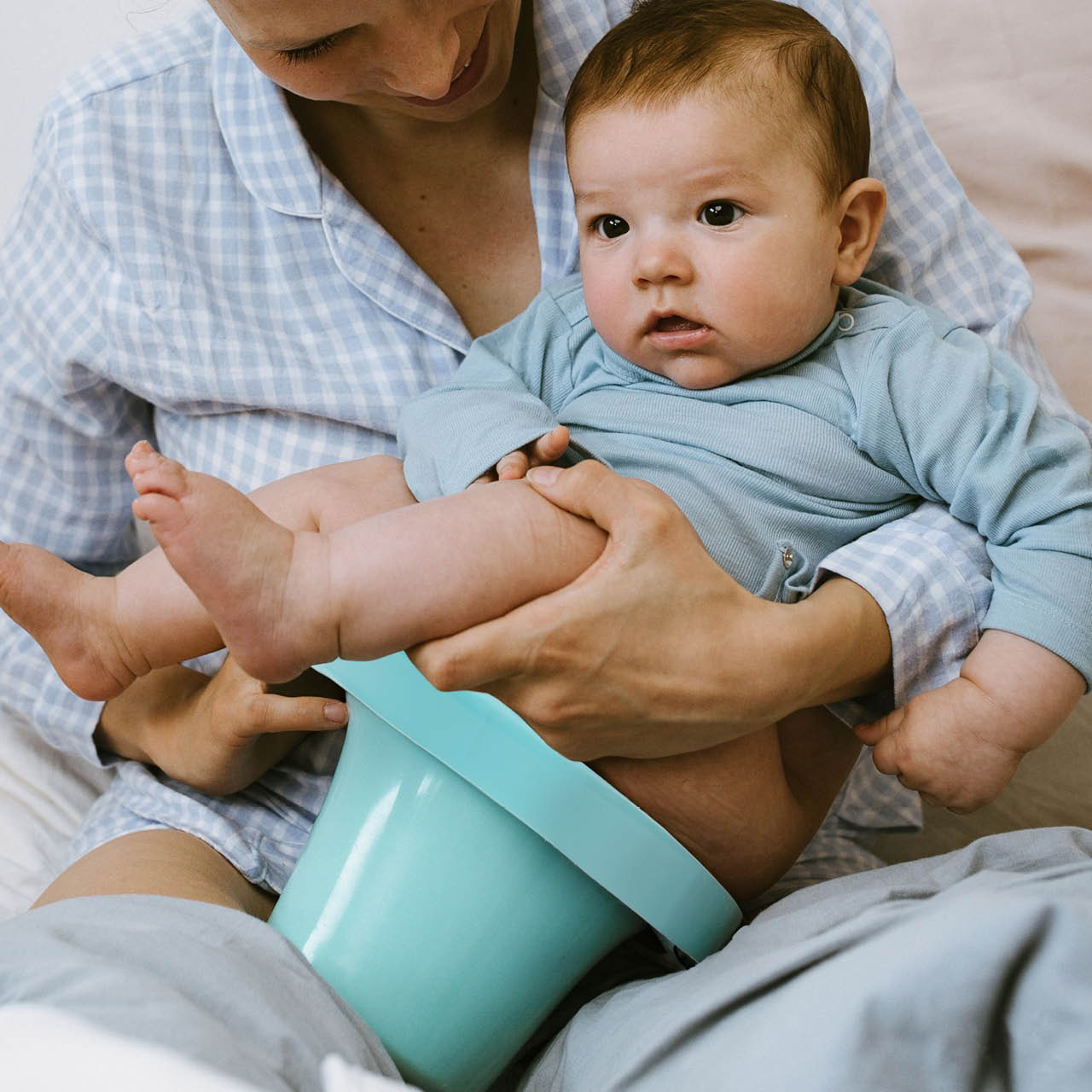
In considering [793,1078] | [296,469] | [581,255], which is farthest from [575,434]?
[793,1078]

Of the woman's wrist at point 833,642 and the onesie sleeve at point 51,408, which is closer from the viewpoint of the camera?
the woman's wrist at point 833,642

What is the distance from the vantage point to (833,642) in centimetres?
91

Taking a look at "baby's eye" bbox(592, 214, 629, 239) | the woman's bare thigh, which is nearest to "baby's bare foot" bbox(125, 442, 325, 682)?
the woman's bare thigh

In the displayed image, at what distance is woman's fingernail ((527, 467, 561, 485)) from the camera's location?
839 millimetres

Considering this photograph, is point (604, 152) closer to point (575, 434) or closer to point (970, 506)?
point (575, 434)

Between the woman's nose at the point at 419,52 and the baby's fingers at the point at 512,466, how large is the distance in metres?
0.32

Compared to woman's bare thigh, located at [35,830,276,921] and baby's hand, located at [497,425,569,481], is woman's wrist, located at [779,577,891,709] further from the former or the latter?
woman's bare thigh, located at [35,830,276,921]

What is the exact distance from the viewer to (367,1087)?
0.62 metres

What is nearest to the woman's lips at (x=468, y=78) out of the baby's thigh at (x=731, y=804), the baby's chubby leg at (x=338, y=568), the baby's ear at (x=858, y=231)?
the baby's ear at (x=858, y=231)

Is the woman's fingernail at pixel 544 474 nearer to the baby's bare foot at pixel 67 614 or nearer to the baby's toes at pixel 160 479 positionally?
the baby's toes at pixel 160 479

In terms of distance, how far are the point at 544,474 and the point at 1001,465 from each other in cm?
39

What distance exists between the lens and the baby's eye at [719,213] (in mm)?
975

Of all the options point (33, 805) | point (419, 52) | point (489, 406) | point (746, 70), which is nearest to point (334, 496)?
point (489, 406)

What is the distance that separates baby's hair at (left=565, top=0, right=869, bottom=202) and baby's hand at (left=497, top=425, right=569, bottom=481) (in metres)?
0.29
